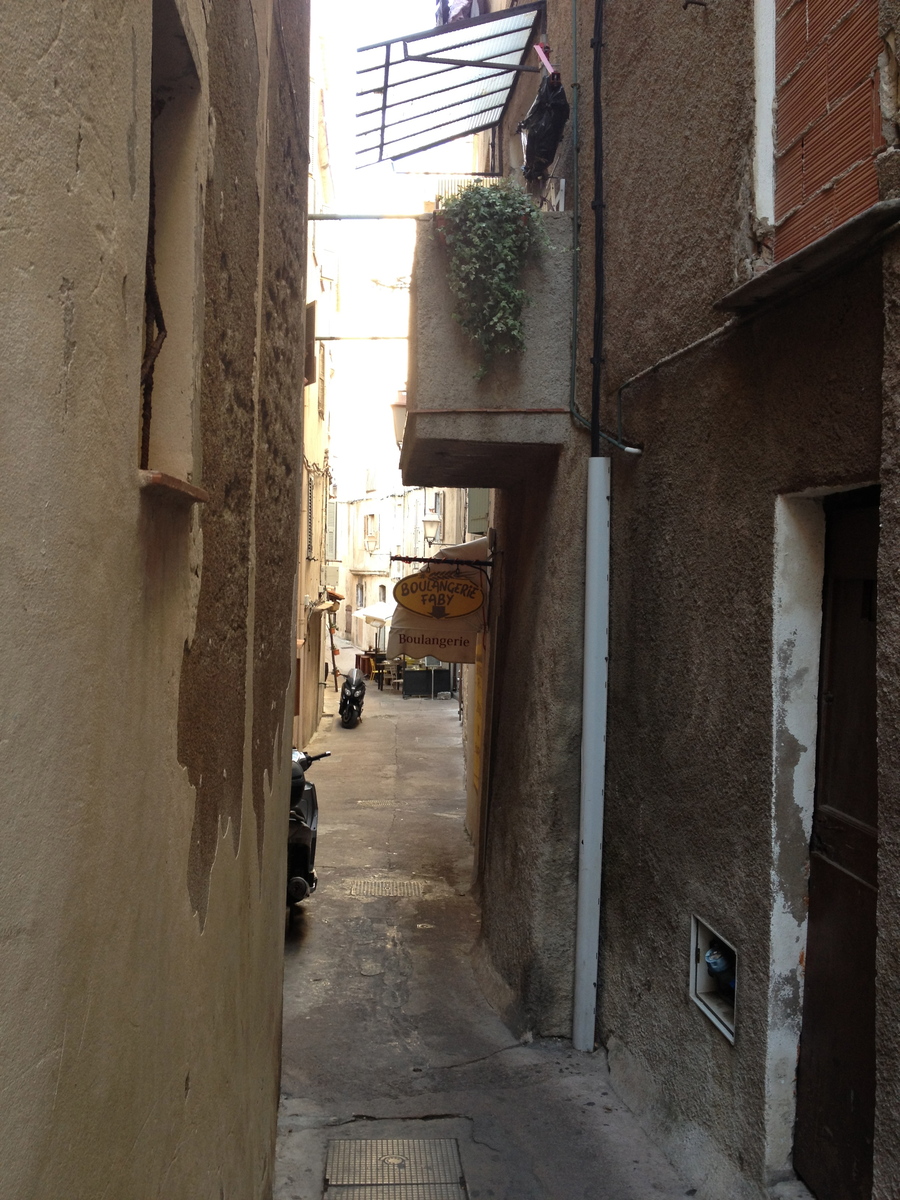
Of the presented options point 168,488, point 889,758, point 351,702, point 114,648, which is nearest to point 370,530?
point 351,702

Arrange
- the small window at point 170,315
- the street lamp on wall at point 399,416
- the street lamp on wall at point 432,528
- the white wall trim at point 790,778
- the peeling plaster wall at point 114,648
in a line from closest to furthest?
the peeling plaster wall at point 114,648
the small window at point 170,315
the white wall trim at point 790,778
the street lamp on wall at point 399,416
the street lamp on wall at point 432,528

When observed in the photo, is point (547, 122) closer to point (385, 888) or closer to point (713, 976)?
point (713, 976)

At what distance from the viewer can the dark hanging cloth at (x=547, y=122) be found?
690 cm

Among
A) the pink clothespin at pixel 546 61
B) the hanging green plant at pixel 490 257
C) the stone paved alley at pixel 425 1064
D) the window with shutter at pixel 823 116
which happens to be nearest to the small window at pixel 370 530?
the stone paved alley at pixel 425 1064

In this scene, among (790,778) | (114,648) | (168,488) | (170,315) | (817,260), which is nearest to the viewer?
(114,648)

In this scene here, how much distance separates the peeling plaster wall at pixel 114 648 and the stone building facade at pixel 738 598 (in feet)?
6.45

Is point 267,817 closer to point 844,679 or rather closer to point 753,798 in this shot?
point 753,798

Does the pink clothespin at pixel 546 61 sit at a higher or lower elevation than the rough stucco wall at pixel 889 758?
higher

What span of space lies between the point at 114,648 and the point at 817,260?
264 centimetres

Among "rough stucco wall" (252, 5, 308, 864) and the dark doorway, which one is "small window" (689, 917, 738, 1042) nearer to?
the dark doorway

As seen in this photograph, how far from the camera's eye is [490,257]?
6250 mm

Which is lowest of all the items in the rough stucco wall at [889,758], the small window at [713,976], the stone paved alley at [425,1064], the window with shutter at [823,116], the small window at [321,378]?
the stone paved alley at [425,1064]

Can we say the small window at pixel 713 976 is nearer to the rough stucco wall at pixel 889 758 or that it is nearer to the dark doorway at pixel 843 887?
the dark doorway at pixel 843 887

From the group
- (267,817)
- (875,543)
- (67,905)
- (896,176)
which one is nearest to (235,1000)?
(267,817)
